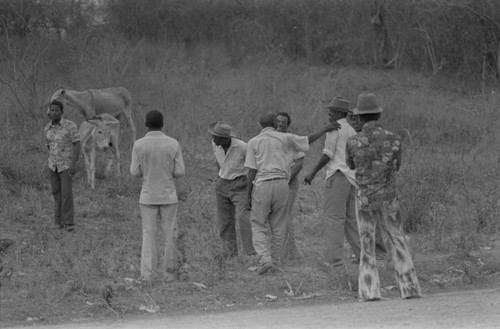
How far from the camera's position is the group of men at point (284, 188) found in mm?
9438

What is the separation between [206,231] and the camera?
44.1 feet

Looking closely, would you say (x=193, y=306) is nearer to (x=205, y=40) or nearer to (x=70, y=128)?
(x=70, y=128)

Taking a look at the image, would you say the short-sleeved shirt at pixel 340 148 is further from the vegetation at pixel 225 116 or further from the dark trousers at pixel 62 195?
the dark trousers at pixel 62 195

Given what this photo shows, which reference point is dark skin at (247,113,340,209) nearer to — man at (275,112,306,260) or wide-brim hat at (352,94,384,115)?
man at (275,112,306,260)

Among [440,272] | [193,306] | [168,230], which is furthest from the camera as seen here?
[440,272]

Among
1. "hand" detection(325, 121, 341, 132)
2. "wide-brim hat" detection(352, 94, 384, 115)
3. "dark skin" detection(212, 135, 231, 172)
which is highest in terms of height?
"wide-brim hat" detection(352, 94, 384, 115)

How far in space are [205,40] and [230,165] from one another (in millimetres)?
15814

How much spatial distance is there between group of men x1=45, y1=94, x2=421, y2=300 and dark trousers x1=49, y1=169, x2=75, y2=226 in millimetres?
2322

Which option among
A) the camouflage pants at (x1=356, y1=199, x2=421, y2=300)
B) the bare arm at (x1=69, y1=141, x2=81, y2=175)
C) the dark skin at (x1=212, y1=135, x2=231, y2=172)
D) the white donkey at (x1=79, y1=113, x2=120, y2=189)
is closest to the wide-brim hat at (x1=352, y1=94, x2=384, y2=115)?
the camouflage pants at (x1=356, y1=199, x2=421, y2=300)

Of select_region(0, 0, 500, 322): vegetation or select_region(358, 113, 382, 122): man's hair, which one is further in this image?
select_region(0, 0, 500, 322): vegetation

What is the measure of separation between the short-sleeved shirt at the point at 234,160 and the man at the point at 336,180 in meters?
0.88

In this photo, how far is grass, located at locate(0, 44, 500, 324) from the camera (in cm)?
987

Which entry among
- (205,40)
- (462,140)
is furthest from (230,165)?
(205,40)

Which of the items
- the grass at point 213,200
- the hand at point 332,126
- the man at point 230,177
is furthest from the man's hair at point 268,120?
the grass at point 213,200
